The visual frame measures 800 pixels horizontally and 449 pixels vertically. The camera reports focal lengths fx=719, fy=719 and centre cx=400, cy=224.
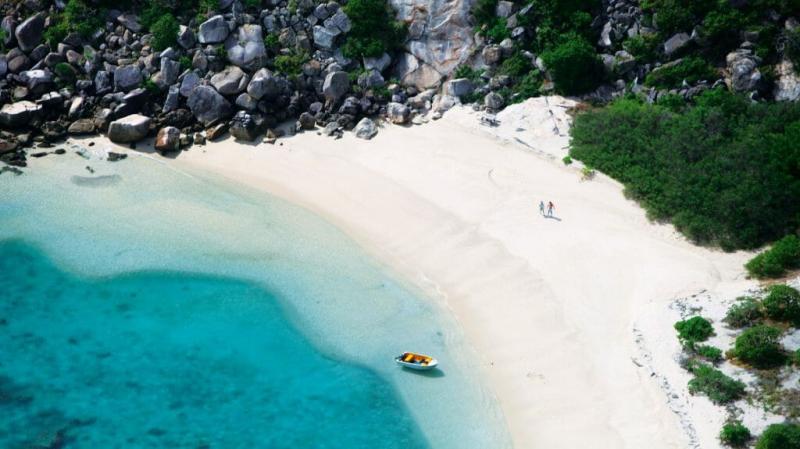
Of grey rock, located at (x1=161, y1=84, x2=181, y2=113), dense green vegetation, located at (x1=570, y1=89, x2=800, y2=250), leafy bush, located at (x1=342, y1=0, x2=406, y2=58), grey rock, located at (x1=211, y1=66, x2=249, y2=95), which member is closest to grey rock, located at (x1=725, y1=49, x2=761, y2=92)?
dense green vegetation, located at (x1=570, y1=89, x2=800, y2=250)

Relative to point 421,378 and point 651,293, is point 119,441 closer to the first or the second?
point 421,378

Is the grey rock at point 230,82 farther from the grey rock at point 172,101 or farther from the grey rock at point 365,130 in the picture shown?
the grey rock at point 365,130

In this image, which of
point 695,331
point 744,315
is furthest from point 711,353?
point 744,315

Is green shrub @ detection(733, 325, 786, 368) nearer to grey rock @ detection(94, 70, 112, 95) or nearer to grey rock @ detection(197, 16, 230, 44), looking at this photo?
grey rock @ detection(197, 16, 230, 44)

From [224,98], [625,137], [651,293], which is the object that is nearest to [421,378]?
[651,293]

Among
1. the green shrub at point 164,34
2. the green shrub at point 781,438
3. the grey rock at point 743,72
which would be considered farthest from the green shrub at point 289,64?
the green shrub at point 781,438

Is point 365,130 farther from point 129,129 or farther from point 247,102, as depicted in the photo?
point 129,129
